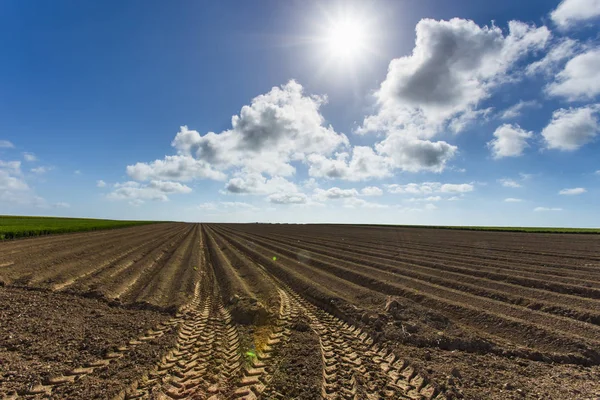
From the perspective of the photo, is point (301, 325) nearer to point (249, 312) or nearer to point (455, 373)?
point (249, 312)

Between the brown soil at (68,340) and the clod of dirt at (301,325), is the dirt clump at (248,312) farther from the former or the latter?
the brown soil at (68,340)

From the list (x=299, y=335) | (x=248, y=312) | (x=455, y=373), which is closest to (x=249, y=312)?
(x=248, y=312)

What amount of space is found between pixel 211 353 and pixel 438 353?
14.6ft

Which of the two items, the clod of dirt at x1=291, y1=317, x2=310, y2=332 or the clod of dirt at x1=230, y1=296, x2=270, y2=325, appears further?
the clod of dirt at x1=230, y1=296, x2=270, y2=325

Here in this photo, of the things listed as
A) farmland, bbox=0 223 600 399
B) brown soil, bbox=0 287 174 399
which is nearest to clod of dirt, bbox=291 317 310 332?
farmland, bbox=0 223 600 399

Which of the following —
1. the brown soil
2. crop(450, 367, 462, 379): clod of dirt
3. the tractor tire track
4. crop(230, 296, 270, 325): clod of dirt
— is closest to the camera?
the tractor tire track

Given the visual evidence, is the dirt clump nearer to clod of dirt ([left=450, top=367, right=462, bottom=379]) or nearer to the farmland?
the farmland

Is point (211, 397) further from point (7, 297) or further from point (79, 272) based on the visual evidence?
point (79, 272)

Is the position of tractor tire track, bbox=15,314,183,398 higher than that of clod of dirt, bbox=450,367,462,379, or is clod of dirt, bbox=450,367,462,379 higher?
tractor tire track, bbox=15,314,183,398

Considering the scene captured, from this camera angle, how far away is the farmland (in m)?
4.82

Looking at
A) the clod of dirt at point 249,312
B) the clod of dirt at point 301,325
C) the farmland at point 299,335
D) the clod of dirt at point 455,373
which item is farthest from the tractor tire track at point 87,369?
the clod of dirt at point 455,373

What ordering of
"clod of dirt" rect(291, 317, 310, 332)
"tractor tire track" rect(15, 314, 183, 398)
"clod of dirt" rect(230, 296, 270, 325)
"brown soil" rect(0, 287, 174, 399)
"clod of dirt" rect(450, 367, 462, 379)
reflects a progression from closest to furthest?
"tractor tire track" rect(15, 314, 183, 398) < "brown soil" rect(0, 287, 174, 399) < "clod of dirt" rect(450, 367, 462, 379) < "clod of dirt" rect(291, 317, 310, 332) < "clod of dirt" rect(230, 296, 270, 325)

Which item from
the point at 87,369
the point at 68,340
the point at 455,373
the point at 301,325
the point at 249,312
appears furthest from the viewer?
the point at 249,312

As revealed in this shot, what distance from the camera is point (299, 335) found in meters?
6.82
